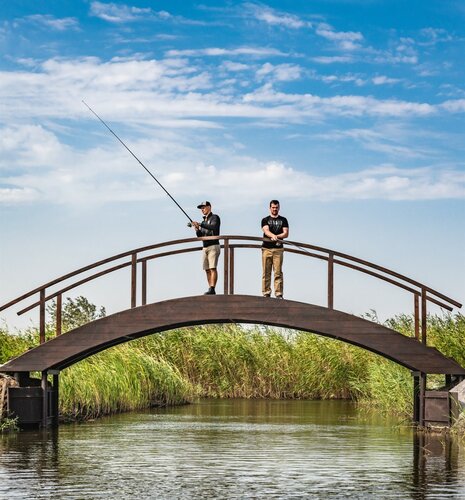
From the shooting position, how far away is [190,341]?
37.0 metres

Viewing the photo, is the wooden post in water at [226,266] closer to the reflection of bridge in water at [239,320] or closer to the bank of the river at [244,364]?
the reflection of bridge in water at [239,320]

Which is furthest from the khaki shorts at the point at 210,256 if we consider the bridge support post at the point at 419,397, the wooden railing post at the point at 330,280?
the bridge support post at the point at 419,397

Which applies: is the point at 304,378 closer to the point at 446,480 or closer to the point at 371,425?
the point at 371,425

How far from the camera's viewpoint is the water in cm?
1531

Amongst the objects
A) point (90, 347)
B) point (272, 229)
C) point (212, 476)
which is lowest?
point (212, 476)

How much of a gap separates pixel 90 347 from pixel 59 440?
9.19 ft

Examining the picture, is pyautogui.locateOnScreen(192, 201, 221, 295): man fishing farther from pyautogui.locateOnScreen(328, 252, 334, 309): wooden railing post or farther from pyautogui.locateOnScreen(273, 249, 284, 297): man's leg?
pyautogui.locateOnScreen(328, 252, 334, 309): wooden railing post

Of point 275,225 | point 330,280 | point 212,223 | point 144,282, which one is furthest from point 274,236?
point 144,282

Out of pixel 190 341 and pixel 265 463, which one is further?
pixel 190 341

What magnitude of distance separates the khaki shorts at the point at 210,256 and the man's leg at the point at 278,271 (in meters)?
1.16

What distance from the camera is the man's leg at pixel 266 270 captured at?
2392 centimetres

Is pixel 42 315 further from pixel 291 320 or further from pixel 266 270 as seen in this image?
pixel 291 320

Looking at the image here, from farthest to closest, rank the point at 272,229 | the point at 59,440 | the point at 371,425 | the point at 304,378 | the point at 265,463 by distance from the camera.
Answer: the point at 304,378, the point at 371,425, the point at 272,229, the point at 59,440, the point at 265,463

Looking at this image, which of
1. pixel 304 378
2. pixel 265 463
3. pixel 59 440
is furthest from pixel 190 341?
pixel 265 463
